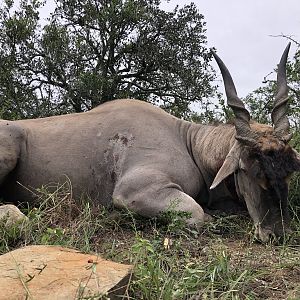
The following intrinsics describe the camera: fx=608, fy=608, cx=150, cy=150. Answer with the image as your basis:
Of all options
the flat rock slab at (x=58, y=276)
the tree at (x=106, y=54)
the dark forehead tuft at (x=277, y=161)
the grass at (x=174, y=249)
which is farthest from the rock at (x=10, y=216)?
the tree at (x=106, y=54)

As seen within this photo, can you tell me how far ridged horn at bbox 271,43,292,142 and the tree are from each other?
7875mm

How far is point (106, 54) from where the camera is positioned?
14500 millimetres

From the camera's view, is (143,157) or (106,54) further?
(106,54)

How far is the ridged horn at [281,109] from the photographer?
4.28 meters

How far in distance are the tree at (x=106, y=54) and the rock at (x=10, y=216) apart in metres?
8.92

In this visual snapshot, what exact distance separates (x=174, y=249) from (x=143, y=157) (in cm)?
147

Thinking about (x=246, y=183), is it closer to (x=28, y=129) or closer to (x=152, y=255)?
(x=152, y=255)

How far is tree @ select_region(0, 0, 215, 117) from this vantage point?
13.1 meters

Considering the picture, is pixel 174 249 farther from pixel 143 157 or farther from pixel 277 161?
pixel 143 157

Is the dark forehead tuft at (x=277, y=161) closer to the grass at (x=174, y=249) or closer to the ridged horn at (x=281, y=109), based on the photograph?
the ridged horn at (x=281, y=109)

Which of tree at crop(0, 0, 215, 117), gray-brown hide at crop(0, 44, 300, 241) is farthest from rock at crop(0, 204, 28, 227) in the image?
tree at crop(0, 0, 215, 117)

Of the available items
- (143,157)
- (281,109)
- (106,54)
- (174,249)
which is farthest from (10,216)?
(106,54)

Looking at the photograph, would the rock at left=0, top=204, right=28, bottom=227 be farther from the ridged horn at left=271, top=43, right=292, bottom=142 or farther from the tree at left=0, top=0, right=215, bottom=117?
the tree at left=0, top=0, right=215, bottom=117

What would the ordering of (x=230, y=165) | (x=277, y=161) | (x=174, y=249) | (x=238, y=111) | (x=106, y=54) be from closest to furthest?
(x=174, y=249) < (x=277, y=161) < (x=230, y=165) < (x=238, y=111) < (x=106, y=54)
